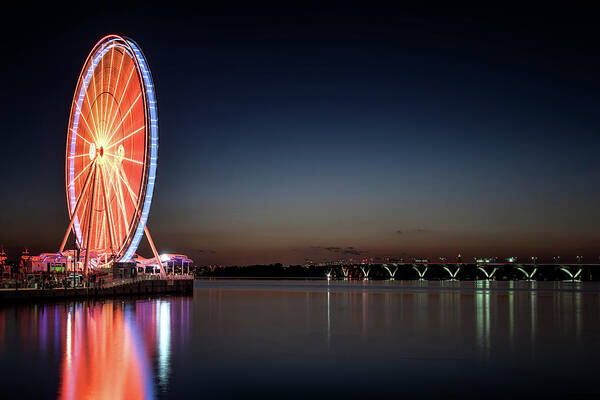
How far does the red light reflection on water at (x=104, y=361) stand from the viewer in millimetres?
15500

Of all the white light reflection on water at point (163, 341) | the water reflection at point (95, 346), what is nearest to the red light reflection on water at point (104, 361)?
the water reflection at point (95, 346)

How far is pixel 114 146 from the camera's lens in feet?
148

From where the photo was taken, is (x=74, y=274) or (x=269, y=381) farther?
(x=74, y=274)

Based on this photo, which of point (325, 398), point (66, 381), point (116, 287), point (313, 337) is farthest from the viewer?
point (116, 287)

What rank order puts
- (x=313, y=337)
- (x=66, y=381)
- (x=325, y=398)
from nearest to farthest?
1. (x=325, y=398)
2. (x=66, y=381)
3. (x=313, y=337)

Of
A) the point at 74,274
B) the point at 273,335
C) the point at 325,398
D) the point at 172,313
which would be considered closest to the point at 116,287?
the point at 74,274

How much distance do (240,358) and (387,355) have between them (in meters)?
5.01

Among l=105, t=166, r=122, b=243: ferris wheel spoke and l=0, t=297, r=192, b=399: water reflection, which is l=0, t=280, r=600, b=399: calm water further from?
l=105, t=166, r=122, b=243: ferris wheel spoke

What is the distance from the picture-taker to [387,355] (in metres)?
22.3

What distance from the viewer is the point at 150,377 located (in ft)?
57.3

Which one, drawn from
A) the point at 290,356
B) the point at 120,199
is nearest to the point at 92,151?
the point at 120,199

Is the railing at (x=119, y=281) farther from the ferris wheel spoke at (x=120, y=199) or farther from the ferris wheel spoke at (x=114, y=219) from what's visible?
the ferris wheel spoke at (x=120, y=199)

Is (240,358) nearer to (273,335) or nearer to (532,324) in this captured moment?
(273,335)

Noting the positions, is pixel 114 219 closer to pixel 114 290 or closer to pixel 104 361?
pixel 114 290
